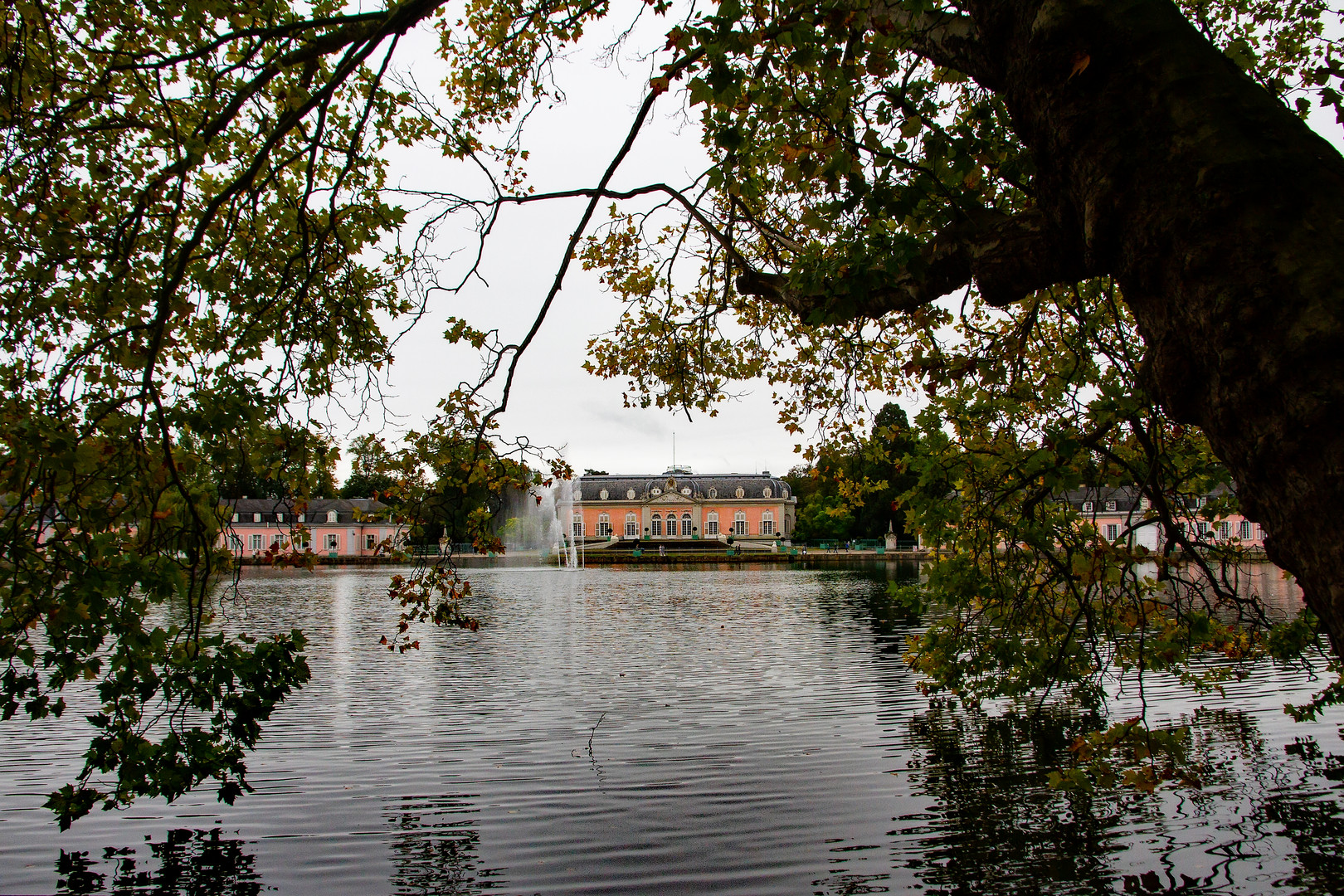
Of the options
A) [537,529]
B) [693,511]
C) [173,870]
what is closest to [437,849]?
[173,870]

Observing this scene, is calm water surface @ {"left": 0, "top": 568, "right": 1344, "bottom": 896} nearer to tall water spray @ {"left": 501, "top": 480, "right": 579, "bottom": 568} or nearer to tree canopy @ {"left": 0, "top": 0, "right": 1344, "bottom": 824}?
tree canopy @ {"left": 0, "top": 0, "right": 1344, "bottom": 824}

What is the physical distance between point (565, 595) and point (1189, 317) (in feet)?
105

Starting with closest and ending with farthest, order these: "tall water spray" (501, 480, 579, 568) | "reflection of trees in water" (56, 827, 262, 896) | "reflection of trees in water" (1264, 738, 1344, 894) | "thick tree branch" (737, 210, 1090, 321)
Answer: "thick tree branch" (737, 210, 1090, 321)
"reflection of trees in water" (1264, 738, 1344, 894)
"reflection of trees in water" (56, 827, 262, 896)
"tall water spray" (501, 480, 579, 568)

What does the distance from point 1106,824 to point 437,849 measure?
5281mm

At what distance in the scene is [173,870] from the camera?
6.50 m

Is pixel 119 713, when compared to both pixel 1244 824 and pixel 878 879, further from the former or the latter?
pixel 1244 824

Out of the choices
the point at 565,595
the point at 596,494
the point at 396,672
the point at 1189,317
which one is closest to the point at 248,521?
the point at 596,494

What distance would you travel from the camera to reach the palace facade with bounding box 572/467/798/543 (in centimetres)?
10138

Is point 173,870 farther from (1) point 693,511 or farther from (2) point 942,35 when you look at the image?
(1) point 693,511

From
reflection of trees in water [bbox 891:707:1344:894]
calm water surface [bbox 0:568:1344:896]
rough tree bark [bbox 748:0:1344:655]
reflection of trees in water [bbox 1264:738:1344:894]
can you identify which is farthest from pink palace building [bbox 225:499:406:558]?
rough tree bark [bbox 748:0:1344:655]

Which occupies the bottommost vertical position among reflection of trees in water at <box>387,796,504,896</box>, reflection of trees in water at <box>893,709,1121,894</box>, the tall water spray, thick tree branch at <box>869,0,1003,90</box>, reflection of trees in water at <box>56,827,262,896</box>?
reflection of trees in water at <box>893,709,1121,894</box>

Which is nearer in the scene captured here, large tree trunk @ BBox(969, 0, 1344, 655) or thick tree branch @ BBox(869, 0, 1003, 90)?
large tree trunk @ BBox(969, 0, 1344, 655)

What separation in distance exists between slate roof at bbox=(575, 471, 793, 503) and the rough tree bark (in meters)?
99.5

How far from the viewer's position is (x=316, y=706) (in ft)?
40.7
